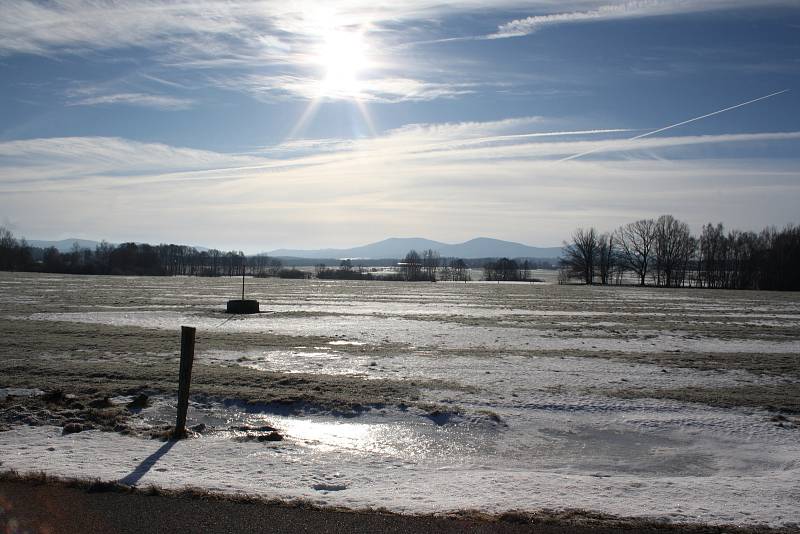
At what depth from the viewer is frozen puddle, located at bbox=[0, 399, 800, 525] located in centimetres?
634

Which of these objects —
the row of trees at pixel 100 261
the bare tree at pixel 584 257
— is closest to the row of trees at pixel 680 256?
the bare tree at pixel 584 257

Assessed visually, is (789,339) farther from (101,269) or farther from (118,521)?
(101,269)

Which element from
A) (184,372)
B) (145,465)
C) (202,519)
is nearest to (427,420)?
(184,372)

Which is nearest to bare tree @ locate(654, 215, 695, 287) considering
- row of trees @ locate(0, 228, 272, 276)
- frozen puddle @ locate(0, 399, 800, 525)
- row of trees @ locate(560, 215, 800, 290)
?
row of trees @ locate(560, 215, 800, 290)

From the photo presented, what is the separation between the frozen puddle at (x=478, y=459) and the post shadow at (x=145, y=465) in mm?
25

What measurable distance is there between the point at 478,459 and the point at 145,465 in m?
4.48

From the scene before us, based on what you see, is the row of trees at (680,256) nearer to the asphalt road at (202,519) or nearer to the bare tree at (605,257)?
the bare tree at (605,257)

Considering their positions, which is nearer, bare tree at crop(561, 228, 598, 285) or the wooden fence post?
the wooden fence post

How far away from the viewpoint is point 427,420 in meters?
10.1

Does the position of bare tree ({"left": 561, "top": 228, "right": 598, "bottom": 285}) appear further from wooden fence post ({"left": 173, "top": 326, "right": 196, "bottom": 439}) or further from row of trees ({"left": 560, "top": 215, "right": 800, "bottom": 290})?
wooden fence post ({"left": 173, "top": 326, "right": 196, "bottom": 439})

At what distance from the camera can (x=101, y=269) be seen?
379 feet

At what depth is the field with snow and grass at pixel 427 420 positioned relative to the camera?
261 inches

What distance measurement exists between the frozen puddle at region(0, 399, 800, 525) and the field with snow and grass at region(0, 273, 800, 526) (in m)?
0.04

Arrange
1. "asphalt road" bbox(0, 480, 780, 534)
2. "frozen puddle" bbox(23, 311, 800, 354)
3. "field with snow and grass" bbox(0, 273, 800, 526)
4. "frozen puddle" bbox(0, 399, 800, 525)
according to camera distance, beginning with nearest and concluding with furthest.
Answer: "asphalt road" bbox(0, 480, 780, 534) < "frozen puddle" bbox(0, 399, 800, 525) < "field with snow and grass" bbox(0, 273, 800, 526) < "frozen puddle" bbox(23, 311, 800, 354)
